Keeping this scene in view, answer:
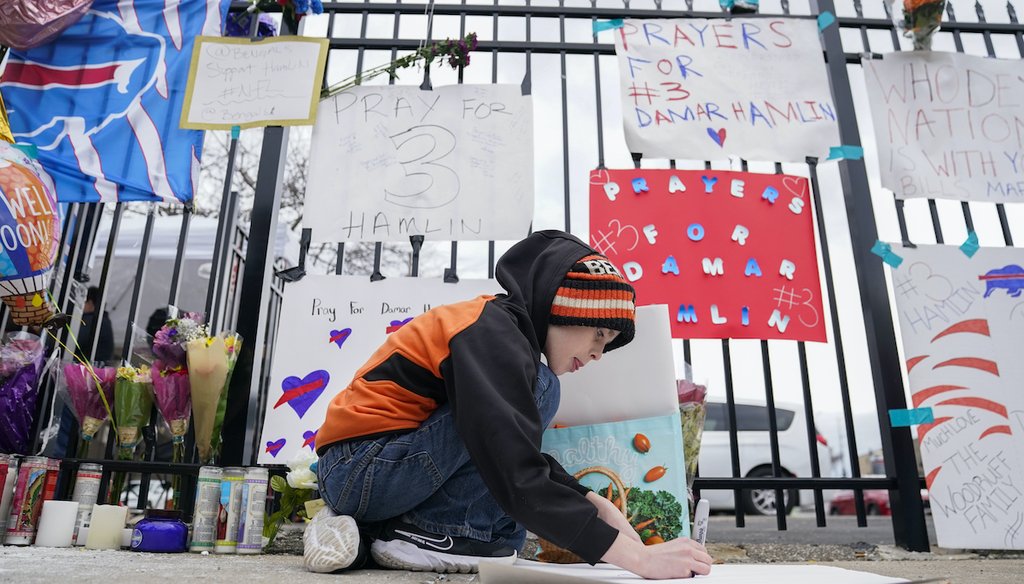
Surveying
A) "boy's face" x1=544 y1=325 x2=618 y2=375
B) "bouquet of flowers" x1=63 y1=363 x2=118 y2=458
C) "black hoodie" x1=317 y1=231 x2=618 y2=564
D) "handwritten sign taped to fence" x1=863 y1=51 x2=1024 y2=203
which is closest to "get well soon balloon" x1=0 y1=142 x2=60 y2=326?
"bouquet of flowers" x1=63 y1=363 x2=118 y2=458

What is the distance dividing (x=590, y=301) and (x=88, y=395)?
178 centimetres

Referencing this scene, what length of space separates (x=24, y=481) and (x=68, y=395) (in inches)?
13.8

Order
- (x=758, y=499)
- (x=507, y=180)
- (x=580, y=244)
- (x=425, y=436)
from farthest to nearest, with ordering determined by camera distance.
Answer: (x=758, y=499) < (x=507, y=180) < (x=580, y=244) < (x=425, y=436)

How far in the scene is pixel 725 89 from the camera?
2.82 metres

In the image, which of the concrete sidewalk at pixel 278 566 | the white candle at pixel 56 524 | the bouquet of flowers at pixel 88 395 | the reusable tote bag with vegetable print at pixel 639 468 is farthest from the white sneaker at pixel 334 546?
the bouquet of flowers at pixel 88 395

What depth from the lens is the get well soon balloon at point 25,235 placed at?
2041 millimetres

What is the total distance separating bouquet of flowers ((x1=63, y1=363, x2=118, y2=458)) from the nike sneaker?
1.27m

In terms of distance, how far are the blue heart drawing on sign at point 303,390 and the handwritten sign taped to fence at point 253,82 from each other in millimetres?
1008

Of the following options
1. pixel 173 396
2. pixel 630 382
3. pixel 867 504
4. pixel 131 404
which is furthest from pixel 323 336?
pixel 867 504

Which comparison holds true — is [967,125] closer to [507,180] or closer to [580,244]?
[507,180]

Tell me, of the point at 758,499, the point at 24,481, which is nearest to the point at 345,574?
the point at 24,481

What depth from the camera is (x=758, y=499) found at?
8.19m

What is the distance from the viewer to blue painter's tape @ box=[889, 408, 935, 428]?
90.9 inches

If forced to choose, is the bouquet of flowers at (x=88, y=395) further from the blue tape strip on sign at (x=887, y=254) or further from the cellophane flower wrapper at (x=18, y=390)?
the blue tape strip on sign at (x=887, y=254)
